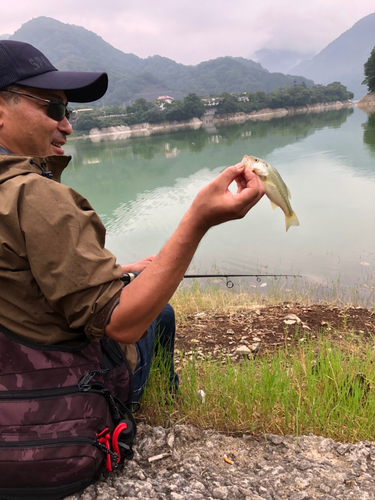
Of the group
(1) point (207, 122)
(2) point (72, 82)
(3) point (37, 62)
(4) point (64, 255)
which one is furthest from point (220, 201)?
(1) point (207, 122)

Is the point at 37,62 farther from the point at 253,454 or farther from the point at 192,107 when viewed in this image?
the point at 192,107

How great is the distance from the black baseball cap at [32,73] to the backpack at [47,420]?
0.89m

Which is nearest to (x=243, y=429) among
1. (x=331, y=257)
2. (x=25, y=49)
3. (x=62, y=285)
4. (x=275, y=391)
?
(x=275, y=391)

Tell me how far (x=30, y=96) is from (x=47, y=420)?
45.7 inches

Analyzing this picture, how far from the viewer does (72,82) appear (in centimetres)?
152

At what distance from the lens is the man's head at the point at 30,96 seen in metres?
1.42

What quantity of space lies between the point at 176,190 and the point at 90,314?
1415cm

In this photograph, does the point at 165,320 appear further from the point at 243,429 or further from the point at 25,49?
the point at 25,49

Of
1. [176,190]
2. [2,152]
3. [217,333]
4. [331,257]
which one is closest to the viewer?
[2,152]

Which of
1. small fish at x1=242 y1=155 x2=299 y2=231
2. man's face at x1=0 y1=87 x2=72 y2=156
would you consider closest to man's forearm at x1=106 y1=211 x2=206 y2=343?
small fish at x1=242 y1=155 x2=299 y2=231

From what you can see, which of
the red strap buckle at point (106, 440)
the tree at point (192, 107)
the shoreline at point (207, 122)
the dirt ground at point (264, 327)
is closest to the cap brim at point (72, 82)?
the red strap buckle at point (106, 440)

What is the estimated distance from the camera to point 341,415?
2072 mm

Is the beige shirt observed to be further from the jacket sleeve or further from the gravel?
the gravel

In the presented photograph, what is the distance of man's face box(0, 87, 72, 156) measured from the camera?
1.43 meters
